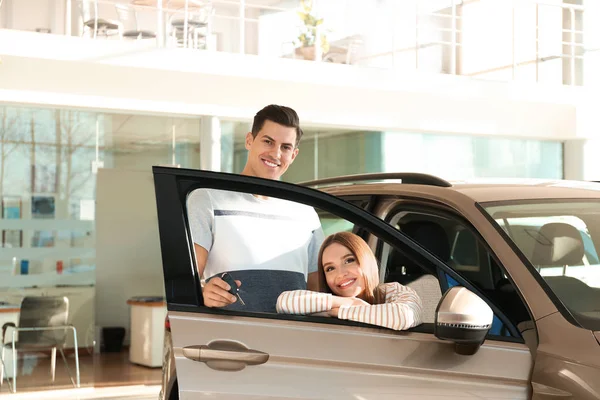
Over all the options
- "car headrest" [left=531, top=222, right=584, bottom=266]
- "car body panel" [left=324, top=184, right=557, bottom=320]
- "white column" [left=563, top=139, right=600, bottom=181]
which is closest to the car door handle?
"car body panel" [left=324, top=184, right=557, bottom=320]

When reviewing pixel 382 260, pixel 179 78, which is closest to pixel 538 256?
pixel 382 260

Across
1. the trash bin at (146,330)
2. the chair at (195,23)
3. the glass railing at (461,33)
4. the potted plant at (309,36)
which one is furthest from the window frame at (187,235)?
the glass railing at (461,33)

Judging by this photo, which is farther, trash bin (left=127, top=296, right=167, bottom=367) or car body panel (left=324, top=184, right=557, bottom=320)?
trash bin (left=127, top=296, right=167, bottom=367)

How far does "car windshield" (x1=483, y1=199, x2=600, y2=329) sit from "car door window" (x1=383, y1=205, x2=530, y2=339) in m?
0.22

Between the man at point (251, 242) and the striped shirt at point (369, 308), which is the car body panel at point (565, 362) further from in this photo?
the man at point (251, 242)

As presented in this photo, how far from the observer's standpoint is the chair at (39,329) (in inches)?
351

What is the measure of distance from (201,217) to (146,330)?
7058 millimetres

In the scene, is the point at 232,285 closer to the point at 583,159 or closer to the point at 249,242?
the point at 249,242

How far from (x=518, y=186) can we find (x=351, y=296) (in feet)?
2.53

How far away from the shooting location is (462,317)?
241 cm

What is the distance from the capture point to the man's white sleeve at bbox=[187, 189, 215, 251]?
2.86m

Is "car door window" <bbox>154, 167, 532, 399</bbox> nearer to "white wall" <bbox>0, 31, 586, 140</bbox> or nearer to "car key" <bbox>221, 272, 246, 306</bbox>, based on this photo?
"car key" <bbox>221, 272, 246, 306</bbox>

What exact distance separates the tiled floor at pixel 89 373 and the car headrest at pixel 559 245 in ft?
21.0

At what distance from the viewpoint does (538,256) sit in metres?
3.04
